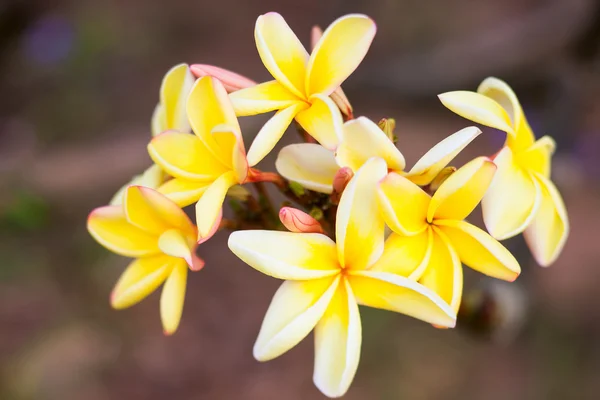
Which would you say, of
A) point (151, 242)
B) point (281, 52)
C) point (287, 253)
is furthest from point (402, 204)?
point (151, 242)

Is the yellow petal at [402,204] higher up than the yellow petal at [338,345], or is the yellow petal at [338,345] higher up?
the yellow petal at [402,204]

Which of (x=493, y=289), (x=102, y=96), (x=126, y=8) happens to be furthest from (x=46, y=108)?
(x=493, y=289)

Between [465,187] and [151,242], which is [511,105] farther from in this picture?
[151,242]

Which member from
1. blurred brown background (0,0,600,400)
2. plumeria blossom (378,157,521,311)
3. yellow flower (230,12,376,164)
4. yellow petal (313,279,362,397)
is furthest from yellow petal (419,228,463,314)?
blurred brown background (0,0,600,400)

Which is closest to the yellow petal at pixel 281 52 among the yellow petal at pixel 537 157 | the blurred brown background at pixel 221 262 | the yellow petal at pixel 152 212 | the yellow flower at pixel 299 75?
the yellow flower at pixel 299 75

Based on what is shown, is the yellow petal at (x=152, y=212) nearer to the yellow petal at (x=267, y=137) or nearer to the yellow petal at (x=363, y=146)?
the yellow petal at (x=267, y=137)

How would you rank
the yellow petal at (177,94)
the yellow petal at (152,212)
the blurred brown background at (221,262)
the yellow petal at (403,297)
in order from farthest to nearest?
the blurred brown background at (221,262)
the yellow petal at (177,94)
the yellow petal at (152,212)
the yellow petal at (403,297)

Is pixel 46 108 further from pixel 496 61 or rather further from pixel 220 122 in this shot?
pixel 220 122
